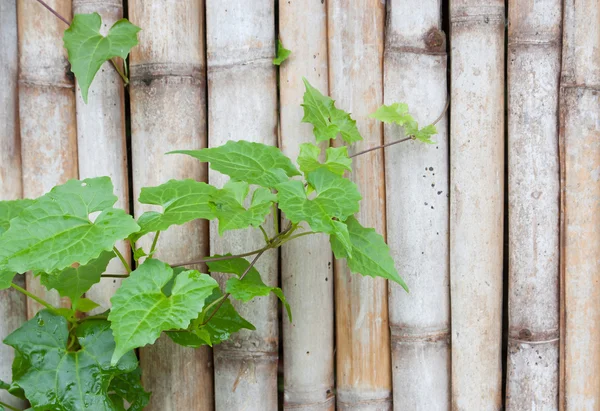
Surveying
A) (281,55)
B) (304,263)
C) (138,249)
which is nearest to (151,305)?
(138,249)

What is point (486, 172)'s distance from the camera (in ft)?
4.91

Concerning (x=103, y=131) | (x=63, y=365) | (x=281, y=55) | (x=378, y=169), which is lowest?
(x=63, y=365)

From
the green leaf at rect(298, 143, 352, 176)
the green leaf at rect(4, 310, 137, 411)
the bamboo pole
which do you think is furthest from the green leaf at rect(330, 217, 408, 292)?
the green leaf at rect(4, 310, 137, 411)

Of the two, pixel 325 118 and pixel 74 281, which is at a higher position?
pixel 325 118

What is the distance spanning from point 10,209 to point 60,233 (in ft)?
0.73

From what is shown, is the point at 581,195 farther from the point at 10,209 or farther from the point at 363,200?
the point at 10,209

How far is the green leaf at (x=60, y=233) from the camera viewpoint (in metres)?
1.14

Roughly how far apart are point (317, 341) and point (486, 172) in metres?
0.56

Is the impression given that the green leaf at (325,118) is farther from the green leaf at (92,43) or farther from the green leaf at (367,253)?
the green leaf at (92,43)

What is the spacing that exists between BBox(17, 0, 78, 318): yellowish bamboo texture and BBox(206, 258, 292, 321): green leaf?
41 cm

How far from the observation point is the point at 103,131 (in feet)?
5.02

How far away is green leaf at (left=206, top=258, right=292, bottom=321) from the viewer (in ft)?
4.28

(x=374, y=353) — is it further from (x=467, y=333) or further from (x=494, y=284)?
(x=494, y=284)

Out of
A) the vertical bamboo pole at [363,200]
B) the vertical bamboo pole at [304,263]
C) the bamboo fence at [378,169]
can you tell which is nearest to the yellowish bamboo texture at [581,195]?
the bamboo fence at [378,169]
